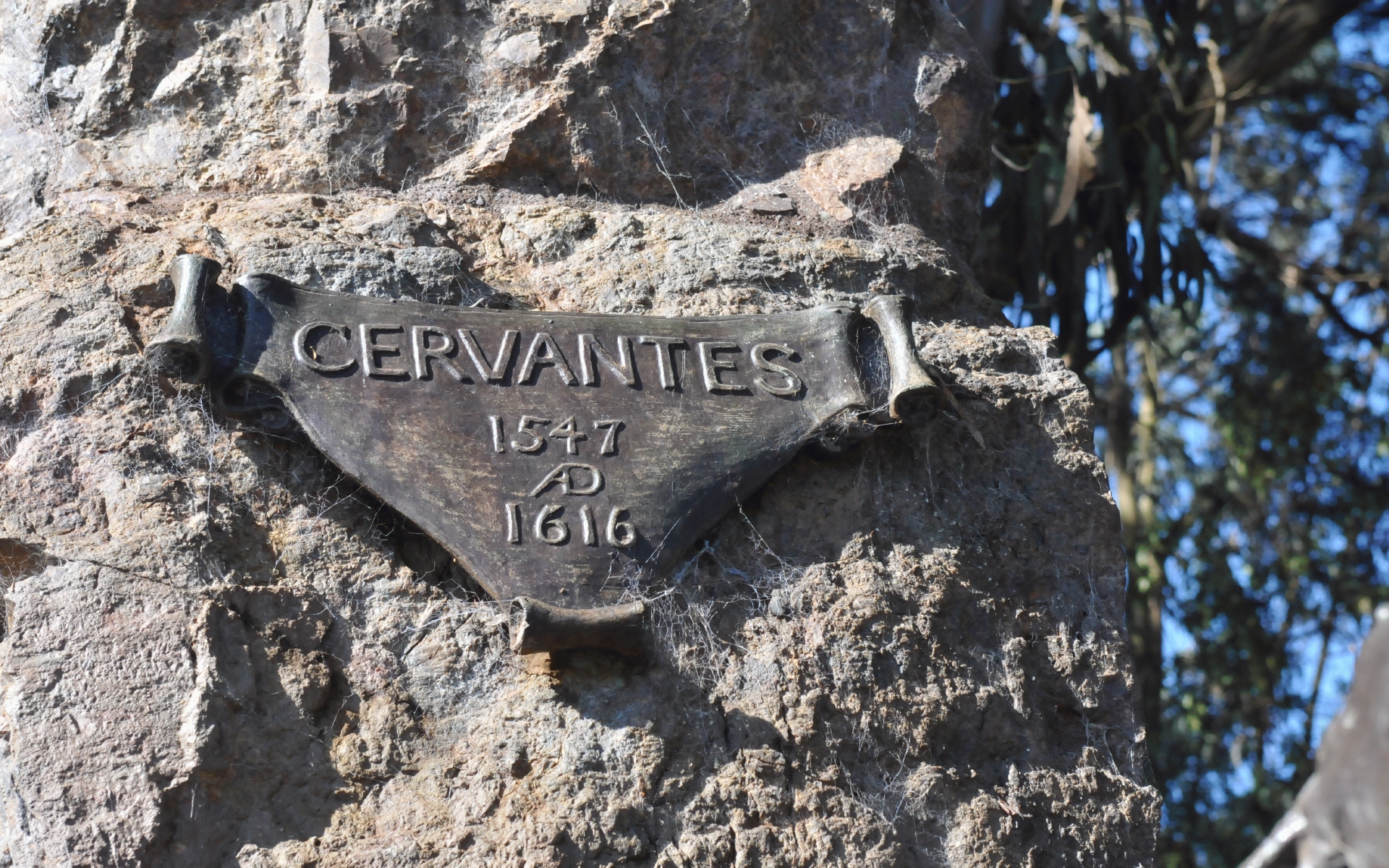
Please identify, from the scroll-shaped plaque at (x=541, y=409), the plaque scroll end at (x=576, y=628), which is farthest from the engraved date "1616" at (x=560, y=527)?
the plaque scroll end at (x=576, y=628)

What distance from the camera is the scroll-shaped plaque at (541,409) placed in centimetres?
210

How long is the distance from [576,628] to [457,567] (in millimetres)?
253

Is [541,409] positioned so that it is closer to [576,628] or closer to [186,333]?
[576,628]

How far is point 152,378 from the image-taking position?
215 cm

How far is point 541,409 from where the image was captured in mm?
2240

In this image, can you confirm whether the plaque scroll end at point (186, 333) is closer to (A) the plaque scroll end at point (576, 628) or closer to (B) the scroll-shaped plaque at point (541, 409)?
(B) the scroll-shaped plaque at point (541, 409)

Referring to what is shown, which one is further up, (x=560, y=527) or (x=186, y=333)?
(x=186, y=333)

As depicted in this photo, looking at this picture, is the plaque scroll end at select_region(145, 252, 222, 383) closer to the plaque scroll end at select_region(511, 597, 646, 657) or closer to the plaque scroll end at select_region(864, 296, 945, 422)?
the plaque scroll end at select_region(511, 597, 646, 657)

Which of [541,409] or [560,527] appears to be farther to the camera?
[541,409]

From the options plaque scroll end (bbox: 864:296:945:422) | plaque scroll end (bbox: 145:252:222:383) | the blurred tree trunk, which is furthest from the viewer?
the blurred tree trunk

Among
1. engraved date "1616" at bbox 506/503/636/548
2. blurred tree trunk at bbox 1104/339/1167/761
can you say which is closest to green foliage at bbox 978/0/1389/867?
blurred tree trunk at bbox 1104/339/1167/761

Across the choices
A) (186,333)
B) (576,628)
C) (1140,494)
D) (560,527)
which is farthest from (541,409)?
(1140,494)

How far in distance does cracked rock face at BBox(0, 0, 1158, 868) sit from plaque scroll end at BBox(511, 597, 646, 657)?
2.5 inches

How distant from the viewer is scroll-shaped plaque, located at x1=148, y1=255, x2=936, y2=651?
210 cm
